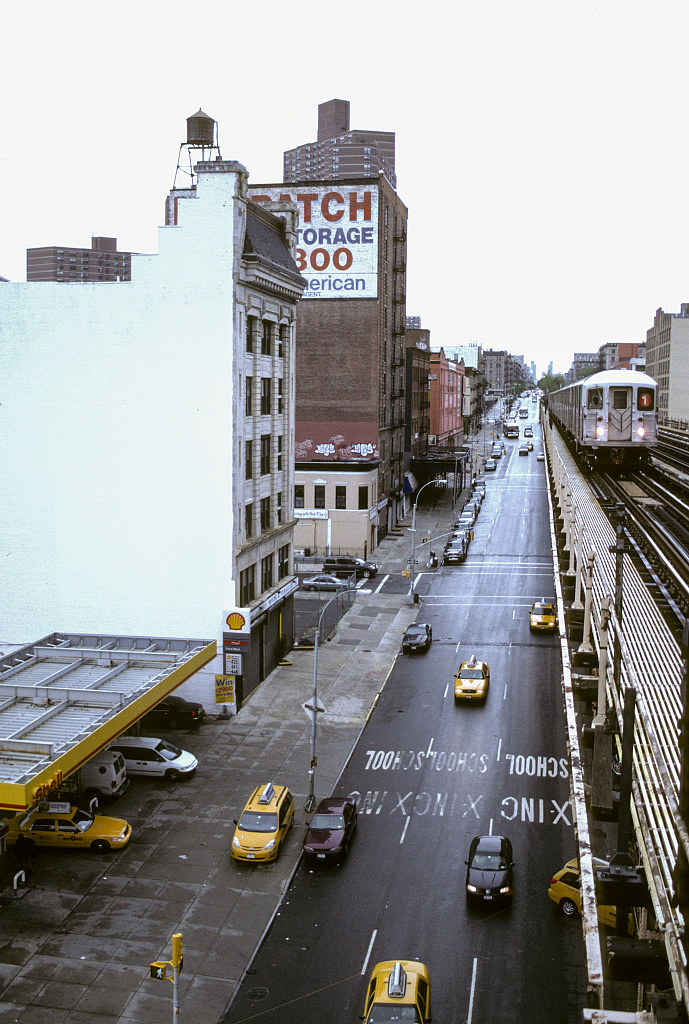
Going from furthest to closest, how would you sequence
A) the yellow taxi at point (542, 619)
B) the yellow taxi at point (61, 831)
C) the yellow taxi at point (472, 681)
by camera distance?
1. the yellow taxi at point (542, 619)
2. the yellow taxi at point (472, 681)
3. the yellow taxi at point (61, 831)

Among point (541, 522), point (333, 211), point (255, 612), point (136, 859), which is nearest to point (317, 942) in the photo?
point (136, 859)

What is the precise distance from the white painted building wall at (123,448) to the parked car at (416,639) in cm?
1449

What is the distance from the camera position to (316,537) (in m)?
77.6

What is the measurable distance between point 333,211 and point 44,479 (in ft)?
137

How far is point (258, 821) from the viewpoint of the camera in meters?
30.2

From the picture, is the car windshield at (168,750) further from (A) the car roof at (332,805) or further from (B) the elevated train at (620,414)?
(B) the elevated train at (620,414)

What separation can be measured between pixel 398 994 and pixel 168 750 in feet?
58.0

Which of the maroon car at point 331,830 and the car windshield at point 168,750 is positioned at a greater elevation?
the car windshield at point 168,750

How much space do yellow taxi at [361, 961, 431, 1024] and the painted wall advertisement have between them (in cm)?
6218

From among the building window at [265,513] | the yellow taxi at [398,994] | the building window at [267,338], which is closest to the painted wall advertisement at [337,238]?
the building window at [267,338]

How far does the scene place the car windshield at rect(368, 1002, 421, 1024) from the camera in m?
19.9

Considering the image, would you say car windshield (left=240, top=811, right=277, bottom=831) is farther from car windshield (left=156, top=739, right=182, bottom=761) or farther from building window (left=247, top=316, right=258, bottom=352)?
building window (left=247, top=316, right=258, bottom=352)

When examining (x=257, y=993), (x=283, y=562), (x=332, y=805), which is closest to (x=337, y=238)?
(x=283, y=562)

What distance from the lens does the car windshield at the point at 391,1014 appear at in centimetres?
1992
